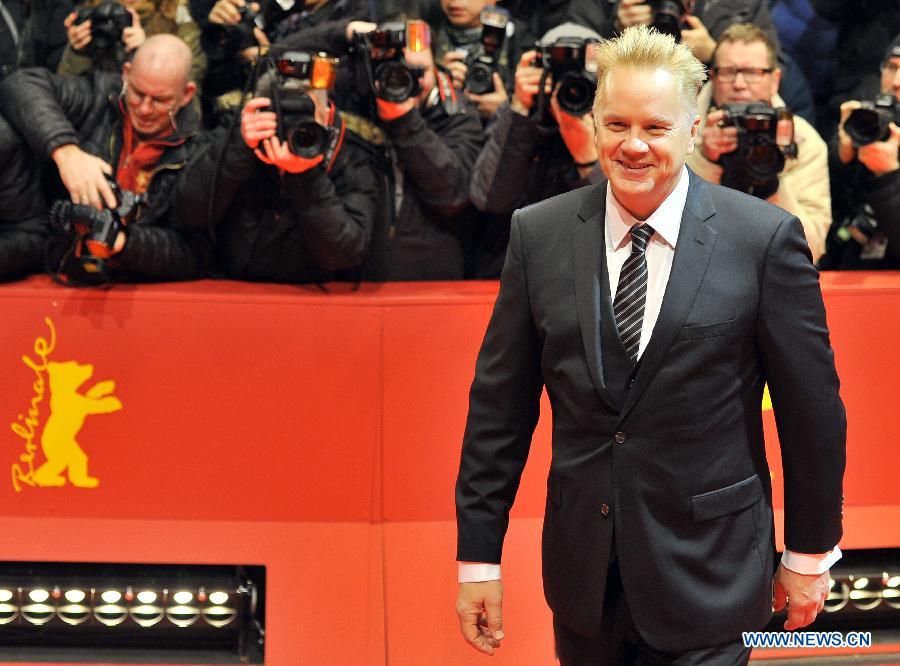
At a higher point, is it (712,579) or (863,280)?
(863,280)

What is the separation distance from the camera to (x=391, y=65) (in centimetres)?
390

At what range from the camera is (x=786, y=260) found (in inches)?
82.3

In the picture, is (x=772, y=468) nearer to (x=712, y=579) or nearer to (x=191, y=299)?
(x=712, y=579)

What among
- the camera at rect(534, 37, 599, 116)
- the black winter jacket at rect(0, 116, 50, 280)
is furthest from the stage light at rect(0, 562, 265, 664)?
the camera at rect(534, 37, 599, 116)

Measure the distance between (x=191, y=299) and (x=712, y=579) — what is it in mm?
1825

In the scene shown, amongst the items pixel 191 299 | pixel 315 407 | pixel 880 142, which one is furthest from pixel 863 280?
pixel 191 299

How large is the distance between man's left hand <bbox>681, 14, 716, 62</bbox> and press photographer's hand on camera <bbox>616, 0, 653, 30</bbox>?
0.20 m

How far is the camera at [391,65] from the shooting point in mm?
3877

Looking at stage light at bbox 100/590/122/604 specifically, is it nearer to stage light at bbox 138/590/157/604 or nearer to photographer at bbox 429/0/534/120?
stage light at bbox 138/590/157/604

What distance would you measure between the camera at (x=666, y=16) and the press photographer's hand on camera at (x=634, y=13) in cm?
2

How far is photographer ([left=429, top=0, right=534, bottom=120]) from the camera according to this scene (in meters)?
4.38

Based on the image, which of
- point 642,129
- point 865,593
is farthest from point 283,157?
point 865,593

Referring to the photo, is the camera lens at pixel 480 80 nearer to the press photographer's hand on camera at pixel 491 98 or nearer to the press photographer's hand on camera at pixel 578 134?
the press photographer's hand on camera at pixel 491 98

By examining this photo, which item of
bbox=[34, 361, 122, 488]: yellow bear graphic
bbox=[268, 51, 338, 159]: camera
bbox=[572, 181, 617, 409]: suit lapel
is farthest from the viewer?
bbox=[268, 51, 338, 159]: camera
